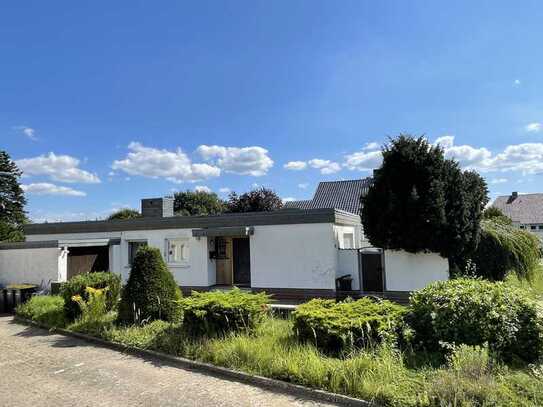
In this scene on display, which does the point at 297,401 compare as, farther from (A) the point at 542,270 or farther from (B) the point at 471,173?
(A) the point at 542,270

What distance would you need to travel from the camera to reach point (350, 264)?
1310 centimetres

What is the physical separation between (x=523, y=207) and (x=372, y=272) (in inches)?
2053

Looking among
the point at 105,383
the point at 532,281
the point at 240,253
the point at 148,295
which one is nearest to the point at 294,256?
the point at 240,253

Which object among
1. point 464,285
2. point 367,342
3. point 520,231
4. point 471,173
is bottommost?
point 367,342

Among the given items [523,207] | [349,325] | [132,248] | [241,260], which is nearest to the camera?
[349,325]

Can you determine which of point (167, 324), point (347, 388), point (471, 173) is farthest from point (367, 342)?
point (471, 173)

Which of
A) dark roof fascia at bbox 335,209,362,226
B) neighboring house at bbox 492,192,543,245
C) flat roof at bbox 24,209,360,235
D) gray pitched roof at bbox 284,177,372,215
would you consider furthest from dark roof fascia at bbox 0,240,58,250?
neighboring house at bbox 492,192,543,245

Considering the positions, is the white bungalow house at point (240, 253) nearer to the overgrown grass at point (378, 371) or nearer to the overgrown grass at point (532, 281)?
the overgrown grass at point (532, 281)

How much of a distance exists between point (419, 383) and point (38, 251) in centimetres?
1497

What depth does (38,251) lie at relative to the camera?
14836 mm

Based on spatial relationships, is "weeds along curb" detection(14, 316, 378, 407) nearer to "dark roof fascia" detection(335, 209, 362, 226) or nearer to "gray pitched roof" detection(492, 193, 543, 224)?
"dark roof fascia" detection(335, 209, 362, 226)

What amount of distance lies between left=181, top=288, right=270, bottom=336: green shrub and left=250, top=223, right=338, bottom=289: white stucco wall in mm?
5352

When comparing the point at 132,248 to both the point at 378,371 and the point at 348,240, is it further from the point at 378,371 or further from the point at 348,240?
the point at 378,371

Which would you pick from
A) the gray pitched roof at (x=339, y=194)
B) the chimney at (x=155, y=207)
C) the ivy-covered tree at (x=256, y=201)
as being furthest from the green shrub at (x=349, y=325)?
the ivy-covered tree at (x=256, y=201)
